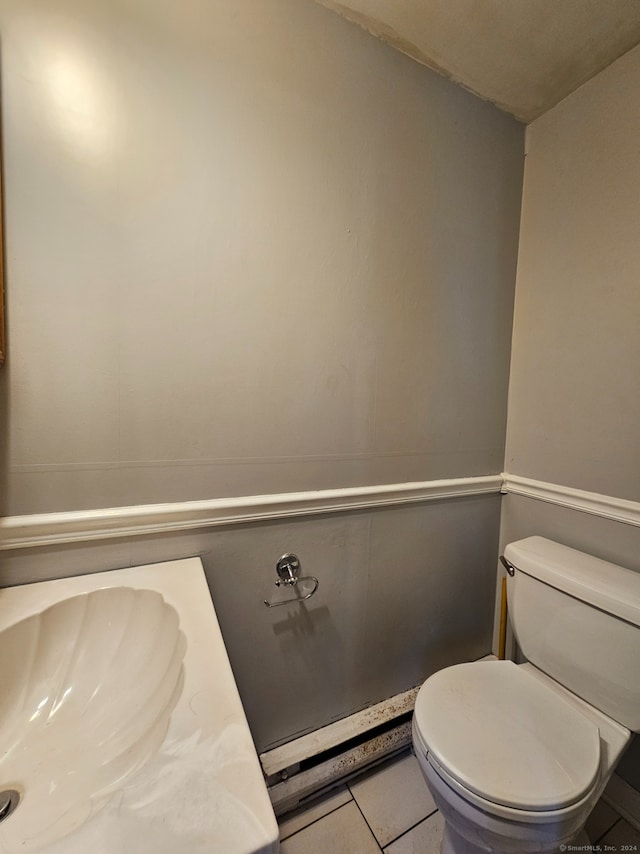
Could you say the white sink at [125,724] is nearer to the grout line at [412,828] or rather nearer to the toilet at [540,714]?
the toilet at [540,714]

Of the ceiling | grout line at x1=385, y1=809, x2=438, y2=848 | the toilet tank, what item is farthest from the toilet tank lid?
the ceiling

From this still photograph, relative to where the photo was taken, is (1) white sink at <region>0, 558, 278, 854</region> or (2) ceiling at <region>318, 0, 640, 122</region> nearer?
(1) white sink at <region>0, 558, 278, 854</region>

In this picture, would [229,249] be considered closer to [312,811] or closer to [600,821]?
[312,811]

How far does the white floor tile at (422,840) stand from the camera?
956 mm

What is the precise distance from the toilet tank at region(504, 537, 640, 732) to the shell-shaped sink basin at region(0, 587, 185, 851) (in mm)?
1050

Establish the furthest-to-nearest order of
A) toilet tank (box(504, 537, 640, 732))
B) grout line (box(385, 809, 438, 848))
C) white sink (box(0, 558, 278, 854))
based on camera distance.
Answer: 1. grout line (box(385, 809, 438, 848))
2. toilet tank (box(504, 537, 640, 732))
3. white sink (box(0, 558, 278, 854))

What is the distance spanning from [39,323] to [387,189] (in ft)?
3.43

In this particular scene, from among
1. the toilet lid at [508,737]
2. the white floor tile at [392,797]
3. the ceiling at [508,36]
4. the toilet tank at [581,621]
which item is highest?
the ceiling at [508,36]

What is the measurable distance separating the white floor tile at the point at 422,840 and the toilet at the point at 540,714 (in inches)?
3.2

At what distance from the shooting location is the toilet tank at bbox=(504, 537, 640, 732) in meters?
0.86

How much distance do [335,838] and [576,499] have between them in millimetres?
1300

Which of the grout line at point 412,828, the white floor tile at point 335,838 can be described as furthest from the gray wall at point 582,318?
the white floor tile at point 335,838

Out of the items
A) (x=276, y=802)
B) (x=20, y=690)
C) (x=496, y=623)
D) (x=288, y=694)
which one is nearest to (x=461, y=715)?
(x=288, y=694)

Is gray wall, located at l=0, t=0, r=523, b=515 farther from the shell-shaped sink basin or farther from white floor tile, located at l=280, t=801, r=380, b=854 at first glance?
white floor tile, located at l=280, t=801, r=380, b=854
